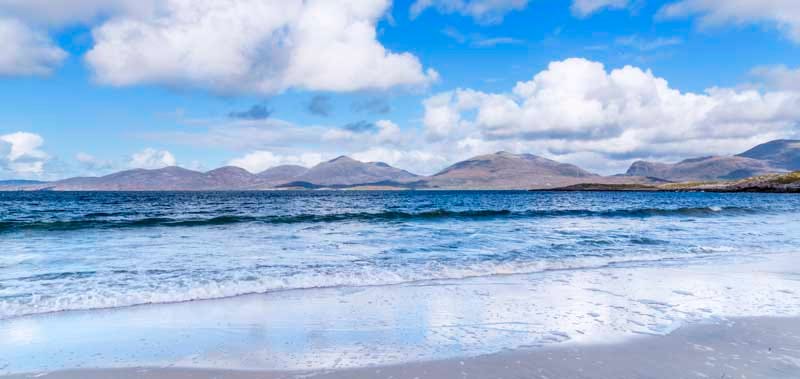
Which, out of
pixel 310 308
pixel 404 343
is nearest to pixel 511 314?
pixel 404 343

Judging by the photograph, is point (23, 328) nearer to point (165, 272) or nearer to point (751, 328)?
point (165, 272)

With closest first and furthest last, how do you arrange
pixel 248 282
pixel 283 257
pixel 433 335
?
pixel 433 335
pixel 248 282
pixel 283 257

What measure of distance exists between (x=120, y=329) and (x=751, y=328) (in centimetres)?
1278

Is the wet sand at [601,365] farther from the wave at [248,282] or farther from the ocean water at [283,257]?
the ocean water at [283,257]

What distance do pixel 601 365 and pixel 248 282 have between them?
1033 centimetres

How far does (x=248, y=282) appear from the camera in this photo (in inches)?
560

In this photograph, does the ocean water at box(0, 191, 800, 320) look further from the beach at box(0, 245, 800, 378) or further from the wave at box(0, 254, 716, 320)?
the beach at box(0, 245, 800, 378)

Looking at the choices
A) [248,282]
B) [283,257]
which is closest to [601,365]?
[248,282]

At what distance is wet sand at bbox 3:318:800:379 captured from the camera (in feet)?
23.0

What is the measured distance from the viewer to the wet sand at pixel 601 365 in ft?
23.0

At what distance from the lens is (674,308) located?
442 inches

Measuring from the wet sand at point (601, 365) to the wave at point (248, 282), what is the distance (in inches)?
201

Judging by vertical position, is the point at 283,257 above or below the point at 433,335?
above

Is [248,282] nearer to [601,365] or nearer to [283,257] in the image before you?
[283,257]
